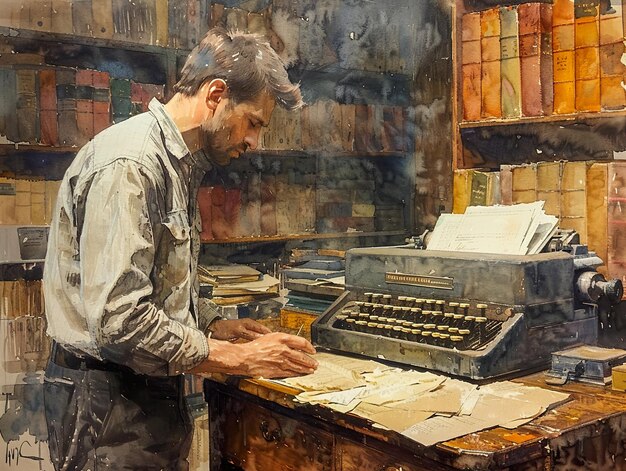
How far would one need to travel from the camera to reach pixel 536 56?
2359 mm

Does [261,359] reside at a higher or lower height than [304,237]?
lower

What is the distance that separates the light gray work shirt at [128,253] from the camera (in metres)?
1.40

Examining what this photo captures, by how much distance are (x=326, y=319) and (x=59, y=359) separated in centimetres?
69

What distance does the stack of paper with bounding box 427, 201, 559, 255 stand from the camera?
1775mm

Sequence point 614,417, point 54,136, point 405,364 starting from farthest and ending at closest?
point 54,136 < point 405,364 < point 614,417

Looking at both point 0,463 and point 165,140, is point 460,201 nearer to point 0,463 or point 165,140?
point 165,140

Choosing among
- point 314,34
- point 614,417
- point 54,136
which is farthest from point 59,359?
point 314,34

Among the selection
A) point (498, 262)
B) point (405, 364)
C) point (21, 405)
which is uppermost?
point (498, 262)

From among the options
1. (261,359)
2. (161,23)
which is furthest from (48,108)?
(261,359)

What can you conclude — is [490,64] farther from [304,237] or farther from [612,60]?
[304,237]

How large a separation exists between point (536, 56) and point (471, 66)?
0.24m

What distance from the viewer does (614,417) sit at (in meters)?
1.37

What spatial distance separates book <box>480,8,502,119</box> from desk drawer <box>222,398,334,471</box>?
4.52 feet
